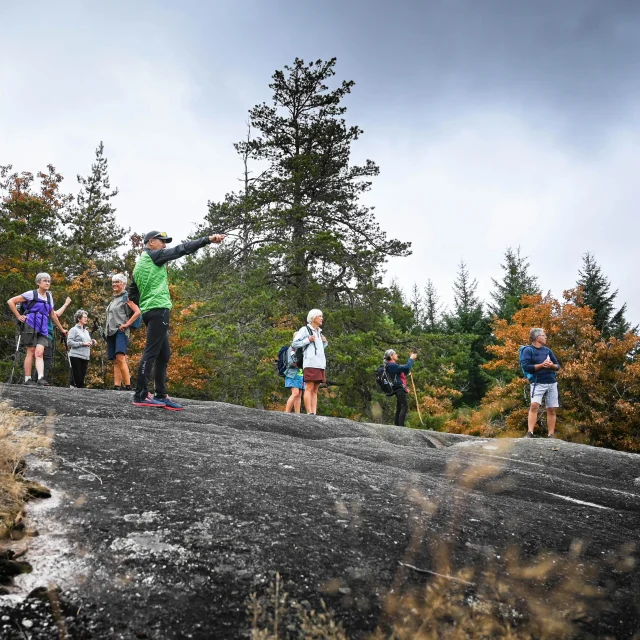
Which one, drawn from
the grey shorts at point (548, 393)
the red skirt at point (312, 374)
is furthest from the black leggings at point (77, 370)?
the grey shorts at point (548, 393)

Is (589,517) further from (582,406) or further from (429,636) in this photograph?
(582,406)

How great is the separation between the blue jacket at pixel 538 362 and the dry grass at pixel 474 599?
545cm

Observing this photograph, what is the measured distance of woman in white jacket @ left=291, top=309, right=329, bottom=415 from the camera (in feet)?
26.4

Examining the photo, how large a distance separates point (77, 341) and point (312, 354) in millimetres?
4167

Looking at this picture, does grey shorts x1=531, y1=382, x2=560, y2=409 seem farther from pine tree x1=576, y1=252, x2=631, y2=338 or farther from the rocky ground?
pine tree x1=576, y1=252, x2=631, y2=338

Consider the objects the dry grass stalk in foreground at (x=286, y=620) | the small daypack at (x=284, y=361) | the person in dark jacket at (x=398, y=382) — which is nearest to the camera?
the dry grass stalk in foreground at (x=286, y=620)

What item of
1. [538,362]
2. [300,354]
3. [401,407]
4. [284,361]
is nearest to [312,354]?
[300,354]

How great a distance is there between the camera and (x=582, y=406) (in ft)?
58.0

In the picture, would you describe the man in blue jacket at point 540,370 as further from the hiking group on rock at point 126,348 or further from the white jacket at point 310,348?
the white jacket at point 310,348

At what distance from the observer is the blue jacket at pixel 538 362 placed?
7.91m

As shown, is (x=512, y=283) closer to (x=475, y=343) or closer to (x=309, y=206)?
(x=475, y=343)

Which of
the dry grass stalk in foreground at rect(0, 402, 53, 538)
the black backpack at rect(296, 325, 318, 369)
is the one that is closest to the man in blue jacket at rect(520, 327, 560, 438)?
the black backpack at rect(296, 325, 318, 369)

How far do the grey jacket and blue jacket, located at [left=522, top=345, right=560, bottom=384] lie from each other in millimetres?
7264

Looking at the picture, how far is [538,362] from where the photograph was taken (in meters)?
7.94
